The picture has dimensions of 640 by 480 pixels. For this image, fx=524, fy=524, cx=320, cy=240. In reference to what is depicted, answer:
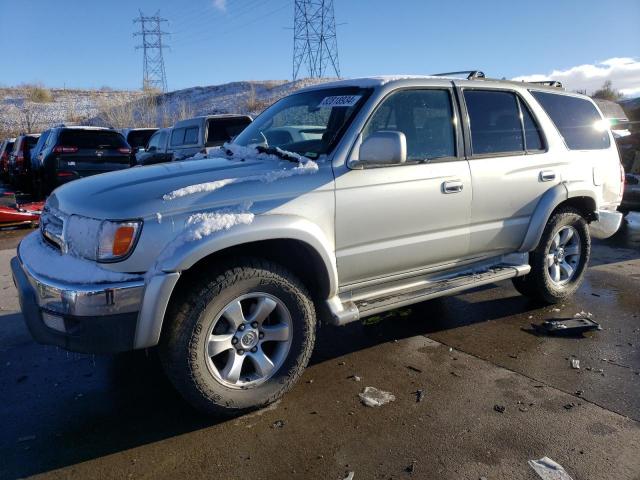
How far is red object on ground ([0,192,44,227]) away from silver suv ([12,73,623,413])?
272 inches

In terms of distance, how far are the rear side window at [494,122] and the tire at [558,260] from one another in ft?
2.84

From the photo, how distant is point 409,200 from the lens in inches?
143

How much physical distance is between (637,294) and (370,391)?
3.52 meters

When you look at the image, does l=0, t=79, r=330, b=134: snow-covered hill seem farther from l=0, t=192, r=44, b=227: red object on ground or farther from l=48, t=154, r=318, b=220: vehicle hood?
l=48, t=154, r=318, b=220: vehicle hood

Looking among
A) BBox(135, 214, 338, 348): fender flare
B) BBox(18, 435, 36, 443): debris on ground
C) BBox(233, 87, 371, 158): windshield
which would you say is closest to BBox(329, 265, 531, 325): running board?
BBox(135, 214, 338, 348): fender flare

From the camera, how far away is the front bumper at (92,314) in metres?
2.61

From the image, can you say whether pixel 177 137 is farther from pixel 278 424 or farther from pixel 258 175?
pixel 278 424

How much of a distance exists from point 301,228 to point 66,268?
4.24 feet

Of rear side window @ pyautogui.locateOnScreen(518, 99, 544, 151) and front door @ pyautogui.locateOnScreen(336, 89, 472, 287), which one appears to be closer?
front door @ pyautogui.locateOnScreen(336, 89, 472, 287)

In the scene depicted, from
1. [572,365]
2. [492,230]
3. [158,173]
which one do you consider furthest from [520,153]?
[158,173]

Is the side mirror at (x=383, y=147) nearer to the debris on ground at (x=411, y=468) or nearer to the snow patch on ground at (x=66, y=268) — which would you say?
the snow patch on ground at (x=66, y=268)

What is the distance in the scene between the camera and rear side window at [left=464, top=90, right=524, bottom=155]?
4160 millimetres

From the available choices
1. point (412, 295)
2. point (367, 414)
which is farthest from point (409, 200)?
point (367, 414)

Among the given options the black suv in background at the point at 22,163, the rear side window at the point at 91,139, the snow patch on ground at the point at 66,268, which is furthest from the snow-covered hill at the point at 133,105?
the snow patch on ground at the point at 66,268
